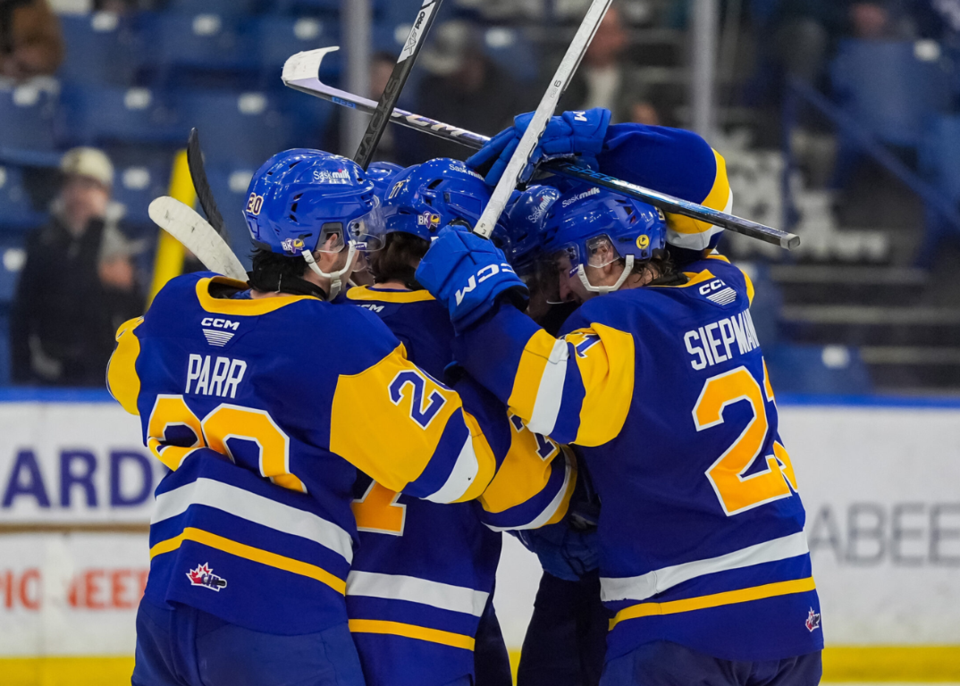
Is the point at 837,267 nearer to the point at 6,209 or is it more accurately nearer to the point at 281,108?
the point at 281,108

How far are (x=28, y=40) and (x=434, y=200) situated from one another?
265 centimetres

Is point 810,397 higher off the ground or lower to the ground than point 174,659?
lower

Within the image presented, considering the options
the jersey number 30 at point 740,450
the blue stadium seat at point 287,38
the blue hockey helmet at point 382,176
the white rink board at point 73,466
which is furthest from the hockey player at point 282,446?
the blue stadium seat at point 287,38

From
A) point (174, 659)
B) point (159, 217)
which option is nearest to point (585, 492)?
point (174, 659)

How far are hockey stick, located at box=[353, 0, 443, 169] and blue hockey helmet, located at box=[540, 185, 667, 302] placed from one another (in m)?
0.39

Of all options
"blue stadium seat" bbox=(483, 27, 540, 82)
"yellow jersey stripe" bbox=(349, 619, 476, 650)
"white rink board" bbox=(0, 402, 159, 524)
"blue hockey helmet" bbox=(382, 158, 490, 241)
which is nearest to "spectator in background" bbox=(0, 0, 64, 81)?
"white rink board" bbox=(0, 402, 159, 524)

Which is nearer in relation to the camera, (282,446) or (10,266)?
(282,446)

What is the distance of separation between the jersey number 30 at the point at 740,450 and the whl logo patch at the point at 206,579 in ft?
2.42

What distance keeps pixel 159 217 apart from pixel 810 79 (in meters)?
3.06

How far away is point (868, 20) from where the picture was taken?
4.36m

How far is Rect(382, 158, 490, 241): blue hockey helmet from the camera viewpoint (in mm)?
1857

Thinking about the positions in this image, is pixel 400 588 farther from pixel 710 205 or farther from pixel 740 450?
pixel 710 205

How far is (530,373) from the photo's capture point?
1.67m

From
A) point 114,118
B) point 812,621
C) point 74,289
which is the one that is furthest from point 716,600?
point 114,118
